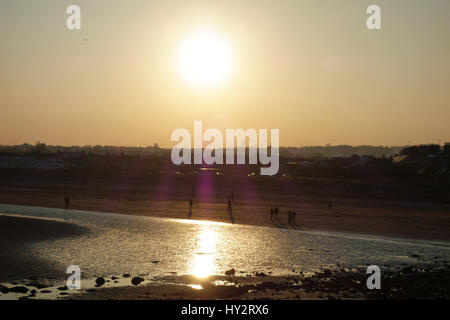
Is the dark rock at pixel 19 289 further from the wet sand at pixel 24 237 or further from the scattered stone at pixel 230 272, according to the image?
the scattered stone at pixel 230 272

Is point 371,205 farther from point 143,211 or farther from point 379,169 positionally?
point 379,169

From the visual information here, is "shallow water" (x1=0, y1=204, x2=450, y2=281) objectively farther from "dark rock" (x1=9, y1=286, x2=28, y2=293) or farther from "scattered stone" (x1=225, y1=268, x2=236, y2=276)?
"dark rock" (x1=9, y1=286, x2=28, y2=293)

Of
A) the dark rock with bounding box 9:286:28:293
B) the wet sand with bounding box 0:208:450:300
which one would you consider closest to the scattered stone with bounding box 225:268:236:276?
the wet sand with bounding box 0:208:450:300

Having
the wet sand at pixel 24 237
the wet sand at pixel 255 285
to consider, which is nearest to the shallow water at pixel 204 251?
the wet sand at pixel 24 237

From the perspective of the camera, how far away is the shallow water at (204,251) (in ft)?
86.2

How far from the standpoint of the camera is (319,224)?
140 feet

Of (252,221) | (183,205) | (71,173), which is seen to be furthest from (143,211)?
(71,173)

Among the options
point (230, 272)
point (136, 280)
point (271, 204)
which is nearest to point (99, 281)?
point (136, 280)

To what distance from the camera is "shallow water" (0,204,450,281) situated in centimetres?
2627

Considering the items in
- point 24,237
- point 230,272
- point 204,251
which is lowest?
point 204,251

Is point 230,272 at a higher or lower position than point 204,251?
higher

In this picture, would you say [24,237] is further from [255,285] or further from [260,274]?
[255,285]

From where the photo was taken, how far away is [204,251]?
102ft

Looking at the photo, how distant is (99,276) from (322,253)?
1198cm
